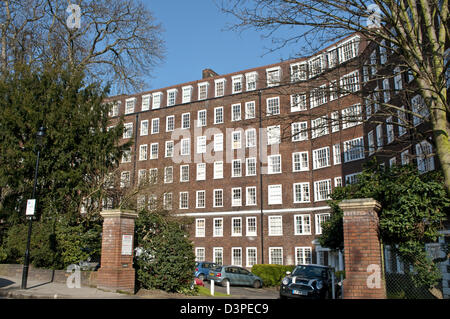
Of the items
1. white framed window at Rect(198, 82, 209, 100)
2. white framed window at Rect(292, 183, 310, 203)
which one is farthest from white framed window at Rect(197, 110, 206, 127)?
white framed window at Rect(292, 183, 310, 203)

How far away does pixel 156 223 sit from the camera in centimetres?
1639

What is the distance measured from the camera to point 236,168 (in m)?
44.1

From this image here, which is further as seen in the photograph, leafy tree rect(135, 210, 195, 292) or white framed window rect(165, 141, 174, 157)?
white framed window rect(165, 141, 174, 157)

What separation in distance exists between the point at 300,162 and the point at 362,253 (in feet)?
106

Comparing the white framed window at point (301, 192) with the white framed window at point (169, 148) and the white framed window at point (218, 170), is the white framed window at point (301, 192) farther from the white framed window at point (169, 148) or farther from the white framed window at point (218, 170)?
the white framed window at point (169, 148)

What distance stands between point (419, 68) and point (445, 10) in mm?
1464

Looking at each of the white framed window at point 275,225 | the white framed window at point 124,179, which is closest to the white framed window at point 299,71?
the white framed window at point 124,179

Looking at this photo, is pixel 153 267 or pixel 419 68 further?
pixel 153 267

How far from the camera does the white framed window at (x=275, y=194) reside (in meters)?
41.5

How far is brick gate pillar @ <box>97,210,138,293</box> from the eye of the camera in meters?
13.4

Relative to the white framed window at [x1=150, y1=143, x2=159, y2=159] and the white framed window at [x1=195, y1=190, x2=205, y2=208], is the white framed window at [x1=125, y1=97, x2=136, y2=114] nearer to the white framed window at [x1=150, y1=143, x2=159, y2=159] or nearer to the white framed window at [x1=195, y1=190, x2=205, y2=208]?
the white framed window at [x1=150, y1=143, x2=159, y2=159]

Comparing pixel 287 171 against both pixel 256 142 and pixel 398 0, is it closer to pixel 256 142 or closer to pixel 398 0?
pixel 256 142

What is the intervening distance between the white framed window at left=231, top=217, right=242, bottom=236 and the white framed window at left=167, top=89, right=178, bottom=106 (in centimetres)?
1804

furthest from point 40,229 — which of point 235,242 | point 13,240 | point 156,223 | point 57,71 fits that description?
point 235,242
